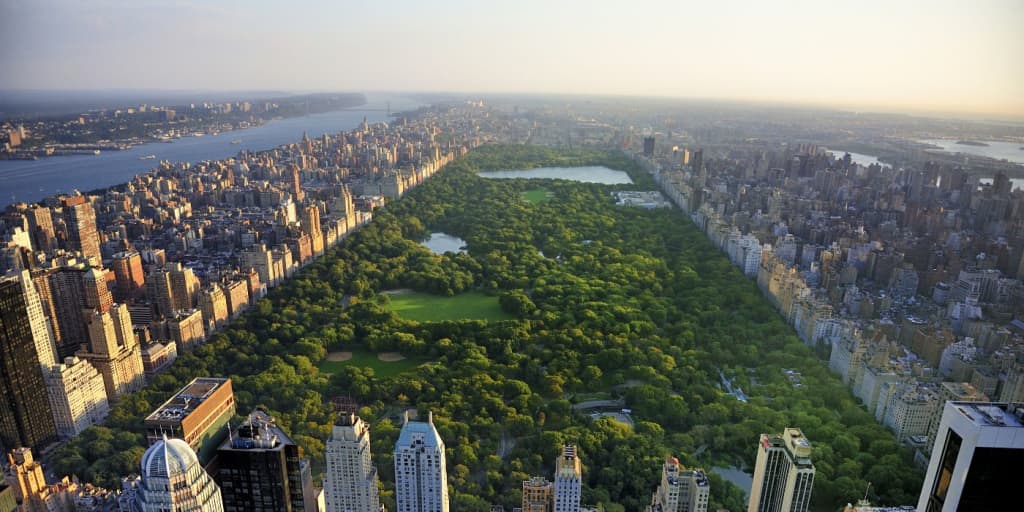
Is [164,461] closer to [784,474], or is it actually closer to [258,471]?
[258,471]

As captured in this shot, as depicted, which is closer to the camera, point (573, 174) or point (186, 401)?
point (186, 401)

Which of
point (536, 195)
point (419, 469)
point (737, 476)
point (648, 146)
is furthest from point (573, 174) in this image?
point (419, 469)

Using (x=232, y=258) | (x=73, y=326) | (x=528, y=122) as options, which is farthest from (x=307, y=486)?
(x=528, y=122)

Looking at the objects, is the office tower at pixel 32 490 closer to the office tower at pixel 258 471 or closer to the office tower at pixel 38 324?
the office tower at pixel 38 324

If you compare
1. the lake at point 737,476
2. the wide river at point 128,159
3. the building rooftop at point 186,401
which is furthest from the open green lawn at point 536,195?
the building rooftop at point 186,401

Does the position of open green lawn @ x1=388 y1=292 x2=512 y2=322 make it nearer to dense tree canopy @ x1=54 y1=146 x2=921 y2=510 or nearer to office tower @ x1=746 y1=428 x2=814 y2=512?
dense tree canopy @ x1=54 y1=146 x2=921 y2=510

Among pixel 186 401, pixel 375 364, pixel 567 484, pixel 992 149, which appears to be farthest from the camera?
pixel 375 364

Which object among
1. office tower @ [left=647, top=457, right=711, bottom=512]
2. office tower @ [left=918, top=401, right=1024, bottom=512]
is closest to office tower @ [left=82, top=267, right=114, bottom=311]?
office tower @ [left=647, top=457, right=711, bottom=512]
